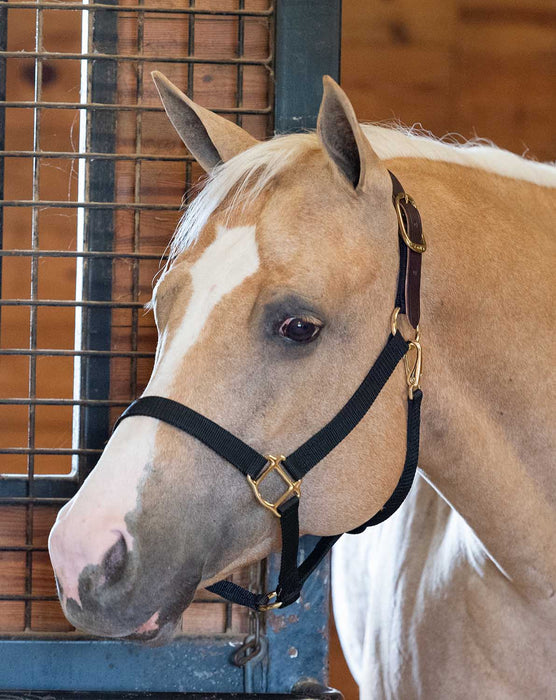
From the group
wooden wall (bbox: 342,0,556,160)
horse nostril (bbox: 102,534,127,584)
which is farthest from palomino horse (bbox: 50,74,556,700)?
wooden wall (bbox: 342,0,556,160)

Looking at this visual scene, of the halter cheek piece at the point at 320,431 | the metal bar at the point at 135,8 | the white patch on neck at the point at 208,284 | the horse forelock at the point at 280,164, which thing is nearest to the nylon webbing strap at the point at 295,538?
the halter cheek piece at the point at 320,431

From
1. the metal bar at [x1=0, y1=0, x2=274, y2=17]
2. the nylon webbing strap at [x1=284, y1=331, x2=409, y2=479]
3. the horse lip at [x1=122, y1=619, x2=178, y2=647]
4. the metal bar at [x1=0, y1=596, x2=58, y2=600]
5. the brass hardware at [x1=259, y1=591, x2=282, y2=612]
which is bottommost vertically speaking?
the metal bar at [x1=0, y1=596, x2=58, y2=600]

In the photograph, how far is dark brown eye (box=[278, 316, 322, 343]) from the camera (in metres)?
0.82

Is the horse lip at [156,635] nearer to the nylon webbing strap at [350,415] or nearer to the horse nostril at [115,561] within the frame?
the horse nostril at [115,561]

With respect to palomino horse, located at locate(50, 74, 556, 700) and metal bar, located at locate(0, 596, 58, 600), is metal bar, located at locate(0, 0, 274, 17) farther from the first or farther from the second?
metal bar, located at locate(0, 596, 58, 600)

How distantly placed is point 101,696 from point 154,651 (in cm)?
10

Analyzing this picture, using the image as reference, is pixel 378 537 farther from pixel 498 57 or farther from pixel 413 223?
pixel 498 57

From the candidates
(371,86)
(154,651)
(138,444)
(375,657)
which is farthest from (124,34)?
(371,86)

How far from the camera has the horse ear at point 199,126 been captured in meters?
1.00

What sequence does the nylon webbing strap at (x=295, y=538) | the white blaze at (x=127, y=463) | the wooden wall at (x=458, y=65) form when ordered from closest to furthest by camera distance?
the white blaze at (x=127, y=463), the nylon webbing strap at (x=295, y=538), the wooden wall at (x=458, y=65)

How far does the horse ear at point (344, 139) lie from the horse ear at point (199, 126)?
0.20 metres

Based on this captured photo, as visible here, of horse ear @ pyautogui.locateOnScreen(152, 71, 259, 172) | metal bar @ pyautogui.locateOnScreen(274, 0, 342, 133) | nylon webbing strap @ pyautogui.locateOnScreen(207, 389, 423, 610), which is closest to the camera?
nylon webbing strap @ pyautogui.locateOnScreen(207, 389, 423, 610)

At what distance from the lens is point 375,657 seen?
4.00 ft

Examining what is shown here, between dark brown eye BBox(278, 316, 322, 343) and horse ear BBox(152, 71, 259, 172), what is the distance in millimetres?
322
